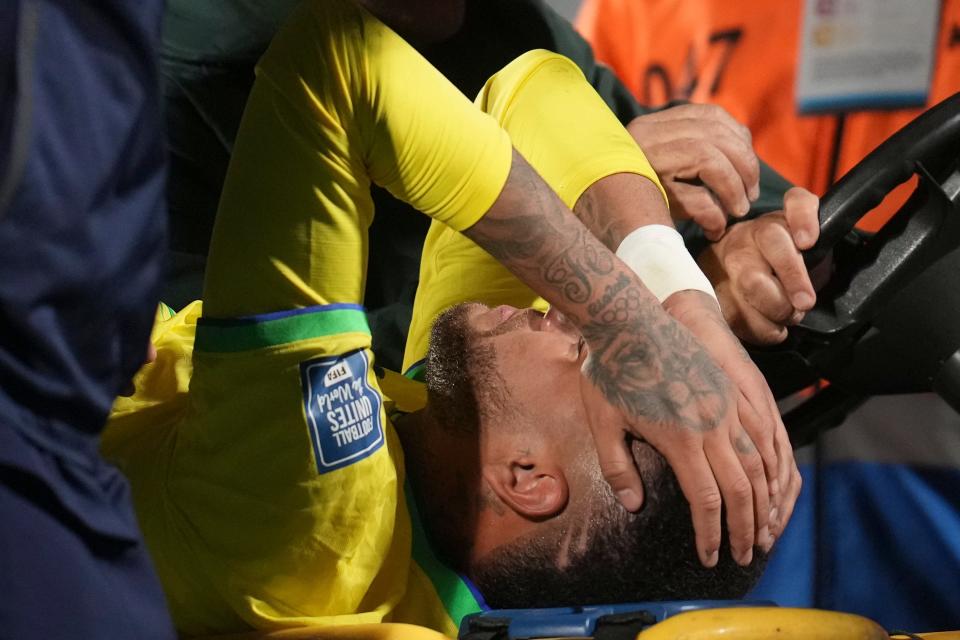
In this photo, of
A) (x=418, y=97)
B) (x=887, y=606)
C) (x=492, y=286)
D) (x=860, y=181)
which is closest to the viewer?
(x=418, y=97)

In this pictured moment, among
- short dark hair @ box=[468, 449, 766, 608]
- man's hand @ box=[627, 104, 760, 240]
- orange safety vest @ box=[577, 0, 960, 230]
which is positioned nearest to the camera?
short dark hair @ box=[468, 449, 766, 608]

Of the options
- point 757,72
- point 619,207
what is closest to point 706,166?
point 619,207


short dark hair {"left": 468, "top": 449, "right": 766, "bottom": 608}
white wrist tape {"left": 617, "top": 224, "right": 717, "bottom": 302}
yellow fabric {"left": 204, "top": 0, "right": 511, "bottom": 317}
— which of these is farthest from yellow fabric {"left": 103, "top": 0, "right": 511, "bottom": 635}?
white wrist tape {"left": 617, "top": 224, "right": 717, "bottom": 302}

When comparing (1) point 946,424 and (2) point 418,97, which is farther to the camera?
(1) point 946,424

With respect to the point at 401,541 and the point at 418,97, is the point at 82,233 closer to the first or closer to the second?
the point at 418,97

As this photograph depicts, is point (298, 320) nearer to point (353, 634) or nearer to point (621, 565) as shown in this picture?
point (353, 634)

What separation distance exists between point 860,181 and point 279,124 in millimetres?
571

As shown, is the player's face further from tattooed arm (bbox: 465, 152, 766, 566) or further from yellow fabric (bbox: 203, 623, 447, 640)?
yellow fabric (bbox: 203, 623, 447, 640)

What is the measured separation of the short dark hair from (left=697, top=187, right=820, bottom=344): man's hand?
234 mm

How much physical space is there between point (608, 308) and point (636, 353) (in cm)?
4

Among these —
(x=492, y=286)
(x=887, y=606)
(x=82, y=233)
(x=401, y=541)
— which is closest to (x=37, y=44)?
(x=82, y=233)

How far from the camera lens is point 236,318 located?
0.90 meters

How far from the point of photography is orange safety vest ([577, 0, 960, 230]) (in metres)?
1.83

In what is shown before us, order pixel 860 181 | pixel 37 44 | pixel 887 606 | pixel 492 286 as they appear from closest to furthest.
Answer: pixel 37 44 → pixel 860 181 → pixel 492 286 → pixel 887 606
